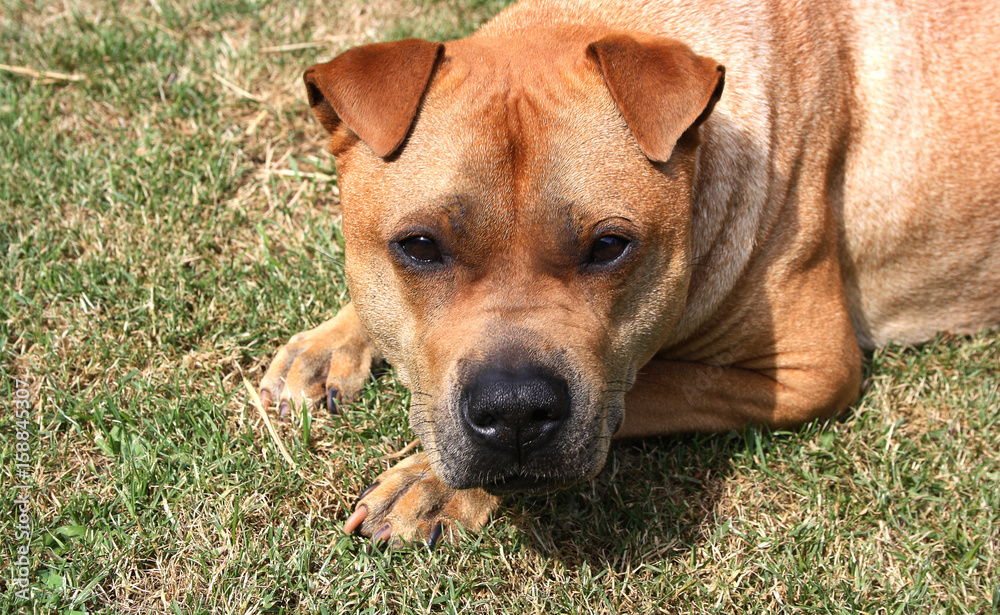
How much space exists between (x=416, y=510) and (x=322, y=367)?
1012 millimetres

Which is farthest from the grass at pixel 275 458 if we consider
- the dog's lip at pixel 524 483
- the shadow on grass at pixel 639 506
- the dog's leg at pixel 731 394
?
the dog's lip at pixel 524 483

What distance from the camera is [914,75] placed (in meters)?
3.96

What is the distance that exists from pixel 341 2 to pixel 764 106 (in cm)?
369

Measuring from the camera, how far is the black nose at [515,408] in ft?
9.13

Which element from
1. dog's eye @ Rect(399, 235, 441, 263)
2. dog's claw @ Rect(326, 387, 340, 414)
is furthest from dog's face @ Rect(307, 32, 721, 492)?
dog's claw @ Rect(326, 387, 340, 414)

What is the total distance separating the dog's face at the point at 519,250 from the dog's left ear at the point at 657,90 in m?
0.03

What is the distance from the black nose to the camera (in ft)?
9.13

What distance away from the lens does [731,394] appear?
3934mm

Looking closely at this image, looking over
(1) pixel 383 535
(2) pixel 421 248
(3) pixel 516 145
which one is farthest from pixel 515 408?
(1) pixel 383 535

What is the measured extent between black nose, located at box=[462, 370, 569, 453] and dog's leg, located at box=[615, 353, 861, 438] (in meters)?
1.04

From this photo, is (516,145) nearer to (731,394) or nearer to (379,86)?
(379,86)

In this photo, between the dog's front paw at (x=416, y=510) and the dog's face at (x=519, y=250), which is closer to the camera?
the dog's face at (x=519, y=250)

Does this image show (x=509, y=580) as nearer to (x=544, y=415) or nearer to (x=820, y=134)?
(x=544, y=415)

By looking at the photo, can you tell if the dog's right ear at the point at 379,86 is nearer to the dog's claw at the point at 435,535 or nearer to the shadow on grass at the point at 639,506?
the dog's claw at the point at 435,535
